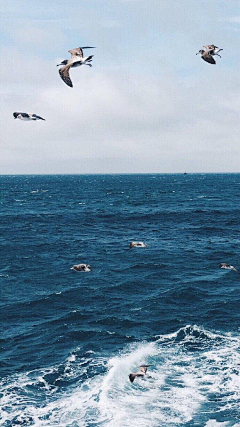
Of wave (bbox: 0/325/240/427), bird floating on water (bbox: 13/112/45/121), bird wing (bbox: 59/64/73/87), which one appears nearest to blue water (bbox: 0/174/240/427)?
wave (bbox: 0/325/240/427)

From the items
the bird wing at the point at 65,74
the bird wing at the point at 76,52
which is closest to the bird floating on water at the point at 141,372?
the bird wing at the point at 65,74

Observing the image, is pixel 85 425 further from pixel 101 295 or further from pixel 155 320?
pixel 101 295

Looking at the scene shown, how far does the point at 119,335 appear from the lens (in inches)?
983

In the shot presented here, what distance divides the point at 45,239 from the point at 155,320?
30718mm

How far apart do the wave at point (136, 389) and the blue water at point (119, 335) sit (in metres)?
0.05

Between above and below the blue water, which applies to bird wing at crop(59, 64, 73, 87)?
above

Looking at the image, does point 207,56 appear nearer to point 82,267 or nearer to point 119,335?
point 119,335

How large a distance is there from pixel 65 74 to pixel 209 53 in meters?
5.37

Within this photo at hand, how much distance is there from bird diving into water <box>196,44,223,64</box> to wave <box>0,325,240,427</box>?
14.3 m

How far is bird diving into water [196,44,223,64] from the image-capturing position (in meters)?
13.4

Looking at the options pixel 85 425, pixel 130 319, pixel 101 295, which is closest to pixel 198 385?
pixel 85 425

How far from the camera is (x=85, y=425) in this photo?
1692 cm

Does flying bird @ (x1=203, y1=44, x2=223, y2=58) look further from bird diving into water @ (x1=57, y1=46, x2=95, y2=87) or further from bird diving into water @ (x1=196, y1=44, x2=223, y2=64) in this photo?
bird diving into water @ (x1=57, y1=46, x2=95, y2=87)

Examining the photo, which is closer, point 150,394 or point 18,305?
point 150,394
